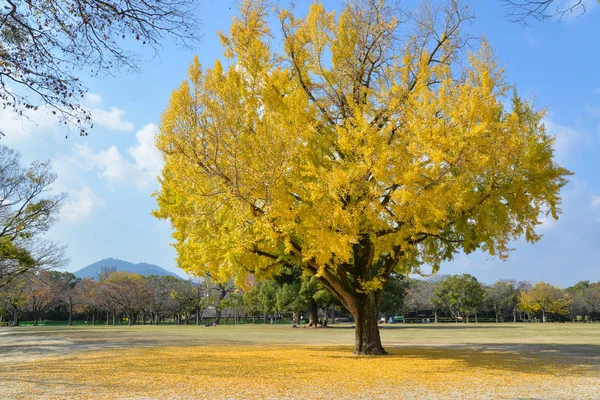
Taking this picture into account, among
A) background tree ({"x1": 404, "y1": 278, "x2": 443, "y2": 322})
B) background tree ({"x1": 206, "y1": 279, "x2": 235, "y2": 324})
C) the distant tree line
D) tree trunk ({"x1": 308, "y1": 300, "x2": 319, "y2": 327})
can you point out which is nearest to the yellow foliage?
the distant tree line

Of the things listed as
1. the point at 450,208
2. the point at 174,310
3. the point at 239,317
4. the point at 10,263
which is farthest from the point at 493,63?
the point at 239,317

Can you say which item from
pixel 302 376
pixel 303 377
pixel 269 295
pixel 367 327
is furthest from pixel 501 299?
pixel 303 377

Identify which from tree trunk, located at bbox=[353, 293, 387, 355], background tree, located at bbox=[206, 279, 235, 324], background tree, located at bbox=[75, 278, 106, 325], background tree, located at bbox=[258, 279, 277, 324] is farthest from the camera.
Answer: background tree, located at bbox=[75, 278, 106, 325]

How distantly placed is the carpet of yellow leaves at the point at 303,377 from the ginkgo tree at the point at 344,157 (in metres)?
2.70

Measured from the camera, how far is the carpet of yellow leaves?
25.8 feet

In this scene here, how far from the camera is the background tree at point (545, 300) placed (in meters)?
67.0

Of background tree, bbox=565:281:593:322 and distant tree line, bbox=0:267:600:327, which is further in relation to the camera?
background tree, bbox=565:281:593:322

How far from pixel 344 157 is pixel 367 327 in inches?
225

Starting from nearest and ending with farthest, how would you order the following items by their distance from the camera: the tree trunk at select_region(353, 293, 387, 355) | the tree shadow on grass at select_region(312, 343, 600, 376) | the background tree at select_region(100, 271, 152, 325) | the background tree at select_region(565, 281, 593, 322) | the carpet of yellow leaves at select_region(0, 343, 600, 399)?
the carpet of yellow leaves at select_region(0, 343, 600, 399)
the tree shadow on grass at select_region(312, 343, 600, 376)
the tree trunk at select_region(353, 293, 387, 355)
the background tree at select_region(100, 271, 152, 325)
the background tree at select_region(565, 281, 593, 322)

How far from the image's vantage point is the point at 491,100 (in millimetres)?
11422

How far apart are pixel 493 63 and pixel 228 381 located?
1087 centimetres

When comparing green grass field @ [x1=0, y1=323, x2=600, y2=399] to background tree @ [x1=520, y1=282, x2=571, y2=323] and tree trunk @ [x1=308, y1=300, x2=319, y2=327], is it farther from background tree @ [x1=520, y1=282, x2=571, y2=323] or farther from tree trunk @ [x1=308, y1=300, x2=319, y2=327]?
background tree @ [x1=520, y1=282, x2=571, y2=323]

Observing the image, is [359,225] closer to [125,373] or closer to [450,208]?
[450,208]

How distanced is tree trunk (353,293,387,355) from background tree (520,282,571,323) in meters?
62.6
